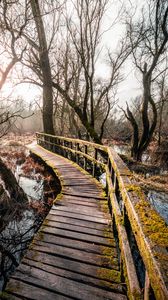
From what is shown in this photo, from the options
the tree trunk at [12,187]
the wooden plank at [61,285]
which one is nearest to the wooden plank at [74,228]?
the wooden plank at [61,285]

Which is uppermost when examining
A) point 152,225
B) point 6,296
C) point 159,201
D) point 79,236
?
point 152,225

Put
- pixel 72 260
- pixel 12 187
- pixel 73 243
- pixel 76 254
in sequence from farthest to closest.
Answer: pixel 12 187
pixel 73 243
pixel 76 254
pixel 72 260

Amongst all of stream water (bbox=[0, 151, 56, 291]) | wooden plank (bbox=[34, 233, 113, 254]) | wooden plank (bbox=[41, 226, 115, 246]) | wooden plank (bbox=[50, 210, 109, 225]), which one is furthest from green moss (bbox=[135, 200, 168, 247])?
stream water (bbox=[0, 151, 56, 291])

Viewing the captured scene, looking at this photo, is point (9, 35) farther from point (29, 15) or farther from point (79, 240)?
point (79, 240)

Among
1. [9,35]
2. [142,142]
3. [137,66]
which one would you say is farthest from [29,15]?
[142,142]

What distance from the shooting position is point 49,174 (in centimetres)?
1047

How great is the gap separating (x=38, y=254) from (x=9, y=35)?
653cm

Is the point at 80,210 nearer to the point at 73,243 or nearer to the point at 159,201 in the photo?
the point at 73,243

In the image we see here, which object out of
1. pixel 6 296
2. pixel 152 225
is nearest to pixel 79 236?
pixel 6 296

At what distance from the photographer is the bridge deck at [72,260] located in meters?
2.71

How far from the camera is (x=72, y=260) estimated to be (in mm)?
3289

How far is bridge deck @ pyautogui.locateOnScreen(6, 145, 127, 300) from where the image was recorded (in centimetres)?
271

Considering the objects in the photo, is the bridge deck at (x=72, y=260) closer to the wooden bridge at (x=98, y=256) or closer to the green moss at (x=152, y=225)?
the wooden bridge at (x=98, y=256)

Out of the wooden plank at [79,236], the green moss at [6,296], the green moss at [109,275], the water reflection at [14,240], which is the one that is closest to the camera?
the green moss at [6,296]
